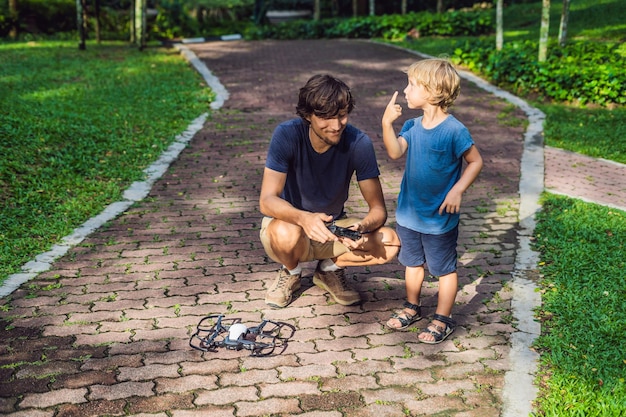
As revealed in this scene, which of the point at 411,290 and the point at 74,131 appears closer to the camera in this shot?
the point at 411,290

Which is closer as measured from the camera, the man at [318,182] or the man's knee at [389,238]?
the man at [318,182]

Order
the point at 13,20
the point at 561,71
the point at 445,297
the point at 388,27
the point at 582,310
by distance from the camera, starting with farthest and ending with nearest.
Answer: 1. the point at 388,27
2. the point at 13,20
3. the point at 561,71
4. the point at 582,310
5. the point at 445,297

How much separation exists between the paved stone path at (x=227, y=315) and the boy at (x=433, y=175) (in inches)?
14.3

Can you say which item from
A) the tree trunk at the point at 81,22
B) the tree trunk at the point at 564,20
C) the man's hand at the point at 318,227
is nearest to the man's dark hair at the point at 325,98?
the man's hand at the point at 318,227

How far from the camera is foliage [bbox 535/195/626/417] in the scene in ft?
12.1

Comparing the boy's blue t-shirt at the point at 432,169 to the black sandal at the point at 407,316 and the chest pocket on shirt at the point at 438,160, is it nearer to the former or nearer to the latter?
the chest pocket on shirt at the point at 438,160

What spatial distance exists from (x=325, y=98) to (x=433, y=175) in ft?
2.55

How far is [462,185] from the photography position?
4.02 metres

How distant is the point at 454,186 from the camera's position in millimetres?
4074

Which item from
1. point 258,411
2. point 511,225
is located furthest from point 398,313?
point 511,225

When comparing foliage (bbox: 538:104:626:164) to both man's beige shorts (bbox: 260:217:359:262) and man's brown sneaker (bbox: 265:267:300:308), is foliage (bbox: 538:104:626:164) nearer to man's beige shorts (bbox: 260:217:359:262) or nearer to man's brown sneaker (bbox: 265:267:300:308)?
man's beige shorts (bbox: 260:217:359:262)

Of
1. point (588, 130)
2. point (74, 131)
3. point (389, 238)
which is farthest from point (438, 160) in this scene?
point (588, 130)

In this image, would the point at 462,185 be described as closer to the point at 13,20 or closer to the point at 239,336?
the point at 239,336

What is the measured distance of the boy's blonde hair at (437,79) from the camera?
13.1ft
